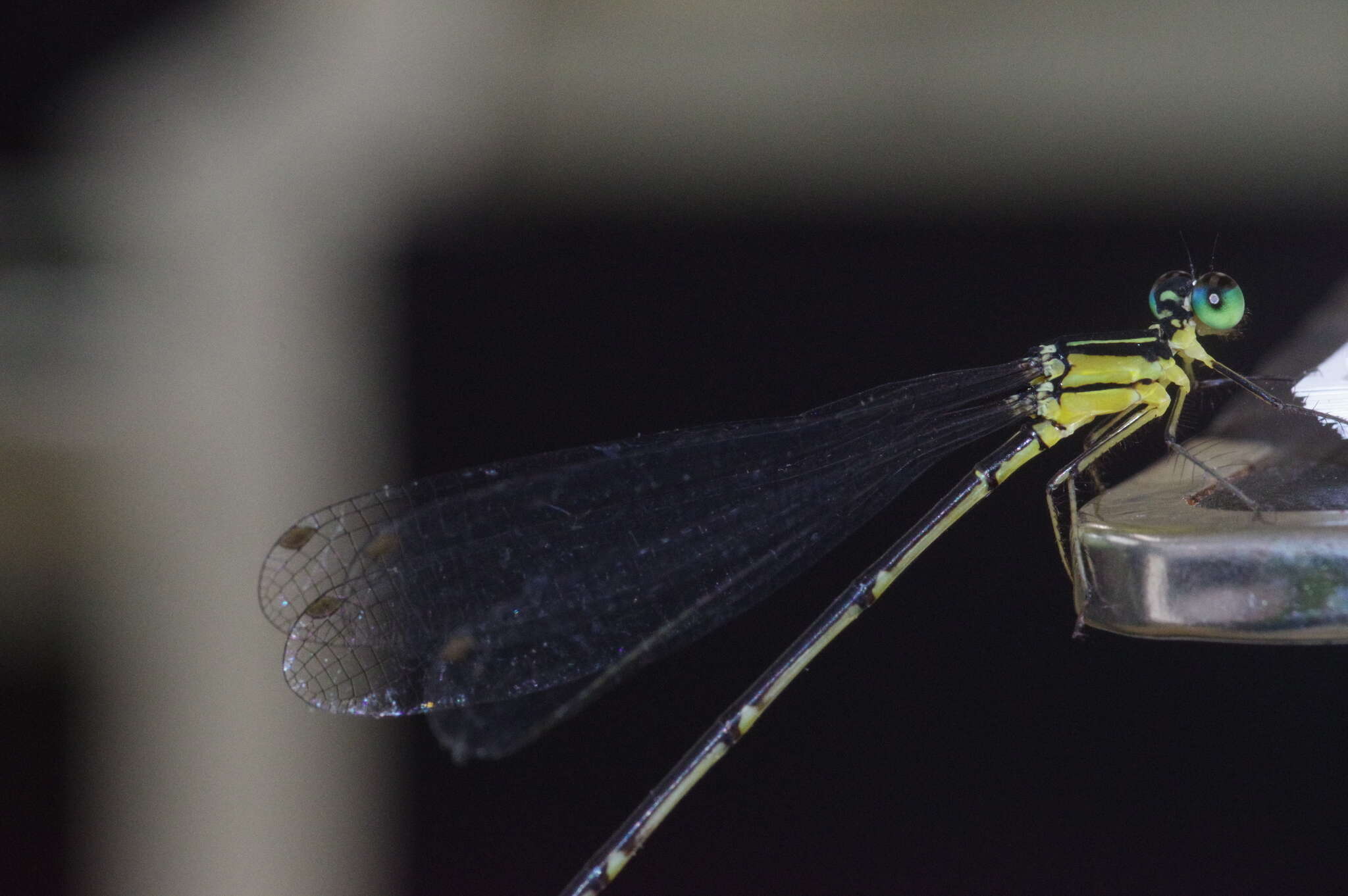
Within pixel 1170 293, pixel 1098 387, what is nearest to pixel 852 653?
pixel 1098 387

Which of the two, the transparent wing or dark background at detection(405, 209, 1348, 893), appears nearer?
the transparent wing

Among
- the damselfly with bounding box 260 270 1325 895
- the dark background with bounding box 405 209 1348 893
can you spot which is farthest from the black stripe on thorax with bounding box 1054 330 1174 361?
the dark background with bounding box 405 209 1348 893

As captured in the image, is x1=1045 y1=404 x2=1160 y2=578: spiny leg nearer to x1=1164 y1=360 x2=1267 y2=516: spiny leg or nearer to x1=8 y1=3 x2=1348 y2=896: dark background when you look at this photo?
x1=1164 y1=360 x2=1267 y2=516: spiny leg

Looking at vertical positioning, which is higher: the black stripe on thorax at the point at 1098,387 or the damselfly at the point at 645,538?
the black stripe on thorax at the point at 1098,387

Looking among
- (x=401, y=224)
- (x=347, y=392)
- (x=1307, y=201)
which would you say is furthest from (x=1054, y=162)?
(x=347, y=392)

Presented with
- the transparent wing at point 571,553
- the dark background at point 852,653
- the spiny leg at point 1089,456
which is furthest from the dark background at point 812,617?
the spiny leg at point 1089,456

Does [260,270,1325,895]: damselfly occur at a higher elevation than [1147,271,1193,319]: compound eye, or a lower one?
lower

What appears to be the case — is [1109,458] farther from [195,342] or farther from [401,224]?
[195,342]

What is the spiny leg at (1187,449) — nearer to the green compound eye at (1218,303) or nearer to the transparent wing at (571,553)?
the green compound eye at (1218,303)
